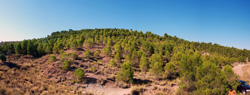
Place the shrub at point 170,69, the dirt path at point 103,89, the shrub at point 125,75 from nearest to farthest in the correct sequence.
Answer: the dirt path at point 103,89, the shrub at point 125,75, the shrub at point 170,69

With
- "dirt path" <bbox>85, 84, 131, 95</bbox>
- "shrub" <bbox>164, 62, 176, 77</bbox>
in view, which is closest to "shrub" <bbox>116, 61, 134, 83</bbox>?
"dirt path" <bbox>85, 84, 131, 95</bbox>

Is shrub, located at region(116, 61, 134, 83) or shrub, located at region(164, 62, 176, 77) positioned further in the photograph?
shrub, located at region(164, 62, 176, 77)

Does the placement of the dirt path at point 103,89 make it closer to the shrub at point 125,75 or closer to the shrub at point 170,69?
the shrub at point 125,75

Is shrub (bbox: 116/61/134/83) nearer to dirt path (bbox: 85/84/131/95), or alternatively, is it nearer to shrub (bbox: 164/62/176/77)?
dirt path (bbox: 85/84/131/95)

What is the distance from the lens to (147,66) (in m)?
24.8

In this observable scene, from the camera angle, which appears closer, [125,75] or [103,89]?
[103,89]

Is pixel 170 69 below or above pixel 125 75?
above

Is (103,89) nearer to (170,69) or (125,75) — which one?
(125,75)

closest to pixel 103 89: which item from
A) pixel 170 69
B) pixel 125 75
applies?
pixel 125 75

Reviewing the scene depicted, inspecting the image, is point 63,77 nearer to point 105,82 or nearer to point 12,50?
point 105,82

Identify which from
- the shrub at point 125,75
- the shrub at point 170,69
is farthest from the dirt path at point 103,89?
the shrub at point 170,69

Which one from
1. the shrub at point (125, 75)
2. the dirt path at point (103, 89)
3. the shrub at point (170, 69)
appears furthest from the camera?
the shrub at point (170, 69)

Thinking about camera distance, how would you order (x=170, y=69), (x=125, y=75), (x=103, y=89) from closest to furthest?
(x=103, y=89), (x=125, y=75), (x=170, y=69)

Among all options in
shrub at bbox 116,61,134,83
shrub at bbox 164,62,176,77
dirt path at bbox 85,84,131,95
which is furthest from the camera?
shrub at bbox 164,62,176,77
